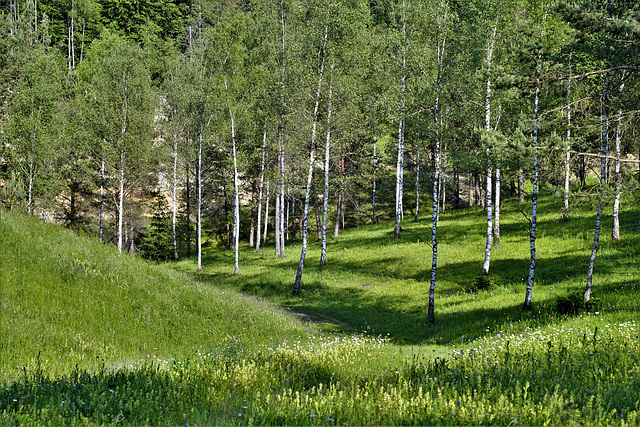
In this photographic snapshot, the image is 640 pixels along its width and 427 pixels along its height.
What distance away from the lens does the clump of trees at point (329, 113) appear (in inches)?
462

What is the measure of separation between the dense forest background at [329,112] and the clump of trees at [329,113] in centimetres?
14

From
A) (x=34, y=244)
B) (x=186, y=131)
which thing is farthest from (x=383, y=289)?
(x=186, y=131)

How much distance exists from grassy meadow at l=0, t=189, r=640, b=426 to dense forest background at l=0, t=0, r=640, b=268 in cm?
350

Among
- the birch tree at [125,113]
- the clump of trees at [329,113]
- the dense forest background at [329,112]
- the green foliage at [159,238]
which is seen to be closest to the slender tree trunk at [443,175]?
the clump of trees at [329,113]

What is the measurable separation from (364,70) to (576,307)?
21071 millimetres

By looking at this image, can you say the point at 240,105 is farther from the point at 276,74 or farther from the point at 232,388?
the point at 232,388

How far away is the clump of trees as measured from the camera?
11.7 m

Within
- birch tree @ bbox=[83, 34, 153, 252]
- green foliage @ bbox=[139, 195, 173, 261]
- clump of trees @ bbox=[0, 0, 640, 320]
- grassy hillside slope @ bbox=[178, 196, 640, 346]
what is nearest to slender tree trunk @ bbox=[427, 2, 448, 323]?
clump of trees @ bbox=[0, 0, 640, 320]

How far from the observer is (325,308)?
21.4m

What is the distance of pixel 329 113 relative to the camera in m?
25.7

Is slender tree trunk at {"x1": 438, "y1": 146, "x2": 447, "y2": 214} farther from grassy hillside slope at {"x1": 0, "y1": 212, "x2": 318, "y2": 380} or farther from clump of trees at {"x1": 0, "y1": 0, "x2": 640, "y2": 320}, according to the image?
grassy hillside slope at {"x1": 0, "y1": 212, "x2": 318, "y2": 380}

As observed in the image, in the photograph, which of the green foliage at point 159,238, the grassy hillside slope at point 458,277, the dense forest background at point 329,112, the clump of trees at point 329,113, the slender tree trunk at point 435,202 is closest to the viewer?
the dense forest background at point 329,112

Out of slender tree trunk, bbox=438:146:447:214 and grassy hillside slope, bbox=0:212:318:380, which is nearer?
grassy hillside slope, bbox=0:212:318:380

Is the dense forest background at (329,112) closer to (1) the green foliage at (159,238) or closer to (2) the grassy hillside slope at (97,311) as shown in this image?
(1) the green foliage at (159,238)
